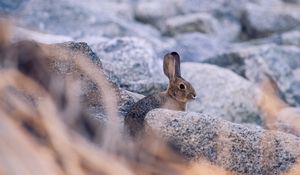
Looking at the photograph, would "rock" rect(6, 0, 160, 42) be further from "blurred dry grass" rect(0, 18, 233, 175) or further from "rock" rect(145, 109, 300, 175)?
"blurred dry grass" rect(0, 18, 233, 175)

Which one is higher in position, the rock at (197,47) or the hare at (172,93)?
the hare at (172,93)

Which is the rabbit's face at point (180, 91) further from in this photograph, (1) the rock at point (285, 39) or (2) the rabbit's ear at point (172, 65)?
(1) the rock at point (285, 39)

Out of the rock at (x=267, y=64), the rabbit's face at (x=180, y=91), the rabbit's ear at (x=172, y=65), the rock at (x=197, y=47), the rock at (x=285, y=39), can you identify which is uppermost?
the rabbit's ear at (x=172, y=65)

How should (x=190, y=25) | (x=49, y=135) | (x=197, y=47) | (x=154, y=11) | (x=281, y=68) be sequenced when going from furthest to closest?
(x=154, y=11)
(x=190, y=25)
(x=197, y=47)
(x=281, y=68)
(x=49, y=135)

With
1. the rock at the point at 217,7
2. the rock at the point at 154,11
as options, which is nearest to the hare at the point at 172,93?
the rock at the point at 154,11

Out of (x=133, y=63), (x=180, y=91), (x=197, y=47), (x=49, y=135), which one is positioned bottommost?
(x=197, y=47)

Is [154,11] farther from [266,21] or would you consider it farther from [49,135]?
[49,135]

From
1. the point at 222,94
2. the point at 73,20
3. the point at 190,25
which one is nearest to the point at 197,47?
the point at 73,20

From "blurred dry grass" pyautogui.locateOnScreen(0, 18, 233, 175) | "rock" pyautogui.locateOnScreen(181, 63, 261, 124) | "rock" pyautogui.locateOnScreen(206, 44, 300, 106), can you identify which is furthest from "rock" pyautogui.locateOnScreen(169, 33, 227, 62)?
"blurred dry grass" pyautogui.locateOnScreen(0, 18, 233, 175)
